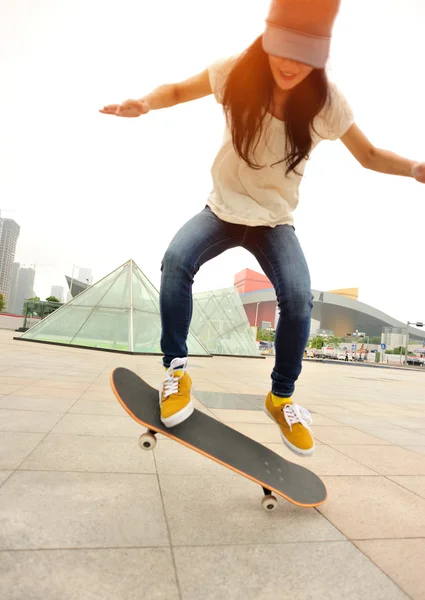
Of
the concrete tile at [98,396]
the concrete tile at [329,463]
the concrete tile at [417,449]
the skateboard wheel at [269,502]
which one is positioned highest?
the skateboard wheel at [269,502]

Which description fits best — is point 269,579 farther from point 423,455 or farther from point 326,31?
point 423,455

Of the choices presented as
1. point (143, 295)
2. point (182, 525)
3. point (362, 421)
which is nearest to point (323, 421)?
point (362, 421)

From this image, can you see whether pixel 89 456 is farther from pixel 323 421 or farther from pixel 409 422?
pixel 409 422

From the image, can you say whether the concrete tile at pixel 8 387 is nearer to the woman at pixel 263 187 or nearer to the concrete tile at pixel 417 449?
the woman at pixel 263 187

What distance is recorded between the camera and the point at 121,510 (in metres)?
1.93

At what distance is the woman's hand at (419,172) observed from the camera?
229 centimetres

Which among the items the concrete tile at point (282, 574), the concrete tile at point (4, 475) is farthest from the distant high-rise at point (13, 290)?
the concrete tile at point (282, 574)

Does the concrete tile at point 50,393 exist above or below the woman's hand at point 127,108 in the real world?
below

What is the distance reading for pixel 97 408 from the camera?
4633mm

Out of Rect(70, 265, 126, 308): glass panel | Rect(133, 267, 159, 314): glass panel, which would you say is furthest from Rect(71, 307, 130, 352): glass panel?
Rect(133, 267, 159, 314): glass panel

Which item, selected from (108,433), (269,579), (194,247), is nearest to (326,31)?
(194,247)

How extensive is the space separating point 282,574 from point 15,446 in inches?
81.7

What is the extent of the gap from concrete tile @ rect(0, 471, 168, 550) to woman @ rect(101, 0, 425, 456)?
430 millimetres

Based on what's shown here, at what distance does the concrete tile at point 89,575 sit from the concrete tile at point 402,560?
807 mm
